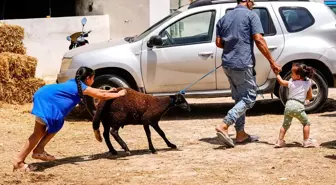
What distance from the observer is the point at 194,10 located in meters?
11.4

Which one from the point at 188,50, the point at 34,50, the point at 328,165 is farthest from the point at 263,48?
the point at 34,50

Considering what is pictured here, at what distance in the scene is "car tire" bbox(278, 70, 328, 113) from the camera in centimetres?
1127

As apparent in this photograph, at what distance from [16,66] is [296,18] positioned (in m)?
4.98

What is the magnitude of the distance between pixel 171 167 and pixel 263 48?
6.43 ft

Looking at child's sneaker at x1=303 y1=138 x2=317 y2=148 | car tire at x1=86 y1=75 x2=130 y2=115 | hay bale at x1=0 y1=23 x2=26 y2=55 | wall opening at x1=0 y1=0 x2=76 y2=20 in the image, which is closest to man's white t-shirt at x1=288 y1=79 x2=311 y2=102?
child's sneaker at x1=303 y1=138 x2=317 y2=148

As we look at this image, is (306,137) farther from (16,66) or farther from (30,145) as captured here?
(16,66)

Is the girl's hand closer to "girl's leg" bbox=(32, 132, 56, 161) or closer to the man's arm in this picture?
"girl's leg" bbox=(32, 132, 56, 161)

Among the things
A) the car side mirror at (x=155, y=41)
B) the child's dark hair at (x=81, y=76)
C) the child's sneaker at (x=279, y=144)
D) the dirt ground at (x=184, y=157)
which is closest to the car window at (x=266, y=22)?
the car side mirror at (x=155, y=41)

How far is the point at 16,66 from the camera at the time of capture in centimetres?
1259

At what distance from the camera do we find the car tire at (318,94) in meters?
11.3

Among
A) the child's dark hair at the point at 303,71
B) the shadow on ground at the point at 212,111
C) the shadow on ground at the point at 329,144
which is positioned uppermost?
the child's dark hair at the point at 303,71

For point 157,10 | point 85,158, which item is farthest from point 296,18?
point 157,10

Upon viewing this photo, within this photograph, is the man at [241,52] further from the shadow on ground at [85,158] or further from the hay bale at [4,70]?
the hay bale at [4,70]

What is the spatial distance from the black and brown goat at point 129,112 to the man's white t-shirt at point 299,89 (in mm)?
1415
